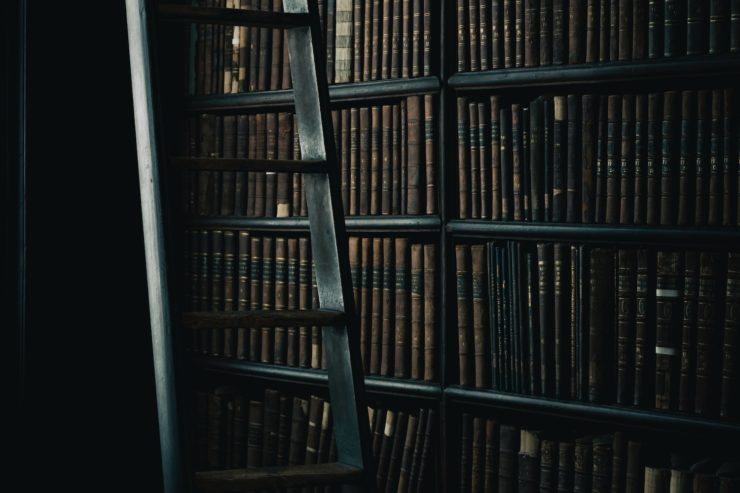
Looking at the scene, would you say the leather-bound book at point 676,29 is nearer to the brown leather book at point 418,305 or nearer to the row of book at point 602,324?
the row of book at point 602,324

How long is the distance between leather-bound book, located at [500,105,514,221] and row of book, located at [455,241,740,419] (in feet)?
0.25

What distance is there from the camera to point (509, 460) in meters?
2.20

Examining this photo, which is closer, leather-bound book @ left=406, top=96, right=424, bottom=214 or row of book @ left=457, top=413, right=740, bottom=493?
row of book @ left=457, top=413, right=740, bottom=493

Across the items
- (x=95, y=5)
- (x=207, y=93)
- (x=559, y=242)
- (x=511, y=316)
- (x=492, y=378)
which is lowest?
(x=492, y=378)

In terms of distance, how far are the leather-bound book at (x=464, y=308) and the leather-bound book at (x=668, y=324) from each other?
0.44 meters

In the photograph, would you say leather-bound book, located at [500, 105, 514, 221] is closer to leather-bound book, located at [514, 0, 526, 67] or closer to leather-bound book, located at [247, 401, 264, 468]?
leather-bound book, located at [514, 0, 526, 67]

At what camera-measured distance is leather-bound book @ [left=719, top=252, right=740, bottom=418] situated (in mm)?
1953

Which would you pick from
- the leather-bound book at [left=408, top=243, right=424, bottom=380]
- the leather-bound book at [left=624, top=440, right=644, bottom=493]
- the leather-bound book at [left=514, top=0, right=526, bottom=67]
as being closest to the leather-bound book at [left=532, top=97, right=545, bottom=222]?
the leather-bound book at [left=514, top=0, right=526, bottom=67]

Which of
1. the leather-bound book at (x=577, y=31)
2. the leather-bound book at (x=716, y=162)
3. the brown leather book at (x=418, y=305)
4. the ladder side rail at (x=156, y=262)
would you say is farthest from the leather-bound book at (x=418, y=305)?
the ladder side rail at (x=156, y=262)

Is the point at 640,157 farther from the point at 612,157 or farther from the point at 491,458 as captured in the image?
the point at 491,458

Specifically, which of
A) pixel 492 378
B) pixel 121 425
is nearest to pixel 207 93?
pixel 121 425

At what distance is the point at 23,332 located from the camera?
7.82ft

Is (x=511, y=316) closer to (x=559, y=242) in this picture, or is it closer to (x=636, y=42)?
(x=559, y=242)

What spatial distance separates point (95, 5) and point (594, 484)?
1.71 metres
